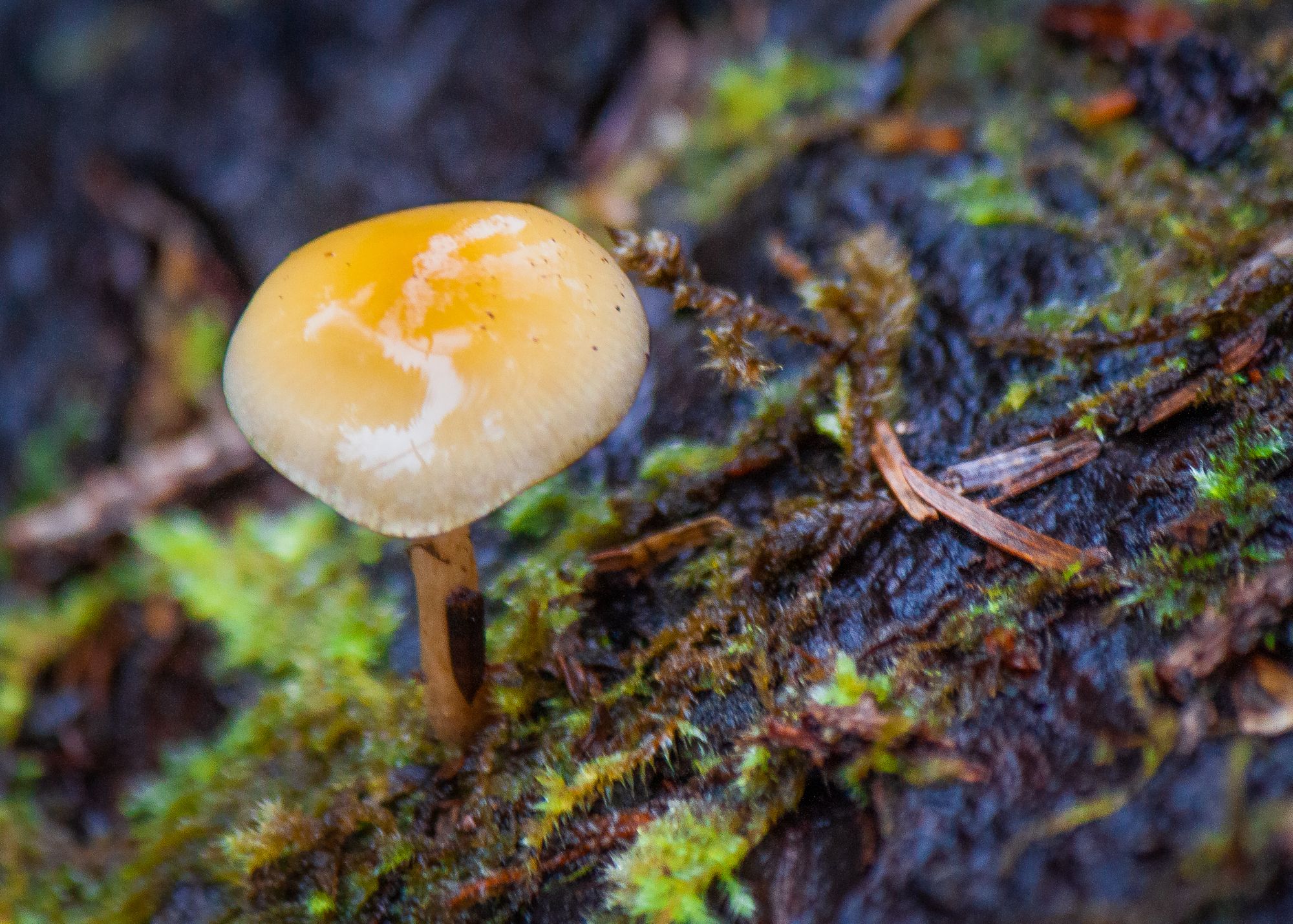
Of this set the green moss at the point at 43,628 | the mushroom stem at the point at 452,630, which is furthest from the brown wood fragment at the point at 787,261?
the green moss at the point at 43,628

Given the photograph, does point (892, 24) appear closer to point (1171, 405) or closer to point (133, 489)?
point (1171, 405)

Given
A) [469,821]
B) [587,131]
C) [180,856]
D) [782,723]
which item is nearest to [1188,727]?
[782,723]

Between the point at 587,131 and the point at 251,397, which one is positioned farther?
the point at 587,131

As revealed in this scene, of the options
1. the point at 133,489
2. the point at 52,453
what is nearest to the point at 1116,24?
the point at 133,489

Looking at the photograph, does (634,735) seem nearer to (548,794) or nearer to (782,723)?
(548,794)

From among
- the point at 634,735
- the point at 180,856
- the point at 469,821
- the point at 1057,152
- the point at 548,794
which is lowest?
the point at 180,856

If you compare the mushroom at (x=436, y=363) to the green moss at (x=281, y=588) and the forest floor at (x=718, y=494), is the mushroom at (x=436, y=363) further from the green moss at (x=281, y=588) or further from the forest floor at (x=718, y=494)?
the green moss at (x=281, y=588)
